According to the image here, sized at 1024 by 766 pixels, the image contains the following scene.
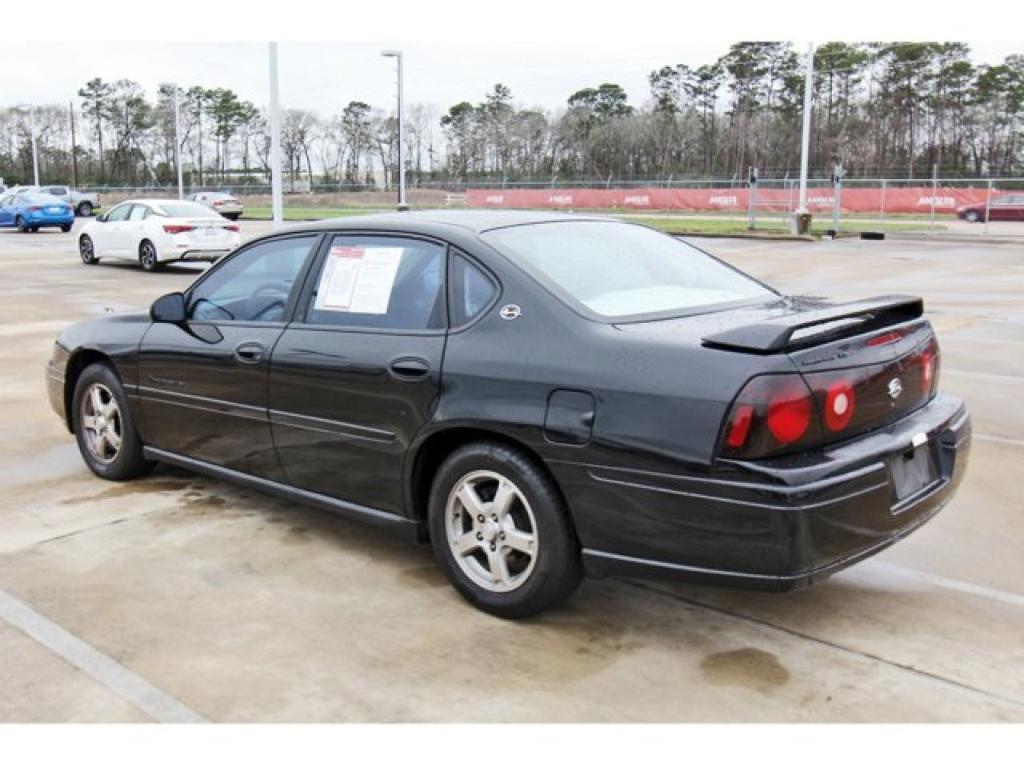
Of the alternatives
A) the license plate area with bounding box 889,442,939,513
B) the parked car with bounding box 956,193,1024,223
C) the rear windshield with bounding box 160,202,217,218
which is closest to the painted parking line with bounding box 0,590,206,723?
the license plate area with bounding box 889,442,939,513

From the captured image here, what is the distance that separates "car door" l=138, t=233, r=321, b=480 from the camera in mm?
4641

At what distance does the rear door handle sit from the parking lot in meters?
0.87

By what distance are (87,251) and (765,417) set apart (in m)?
19.5

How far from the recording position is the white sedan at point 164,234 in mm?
18281

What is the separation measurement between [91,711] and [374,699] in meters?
0.85

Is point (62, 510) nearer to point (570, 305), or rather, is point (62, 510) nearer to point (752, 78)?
point (570, 305)

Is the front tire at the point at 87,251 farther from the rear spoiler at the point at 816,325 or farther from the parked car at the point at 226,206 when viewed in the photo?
the parked car at the point at 226,206

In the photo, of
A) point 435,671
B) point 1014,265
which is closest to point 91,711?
point 435,671

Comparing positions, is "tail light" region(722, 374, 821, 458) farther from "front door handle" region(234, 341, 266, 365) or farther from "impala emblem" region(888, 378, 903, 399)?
"front door handle" region(234, 341, 266, 365)

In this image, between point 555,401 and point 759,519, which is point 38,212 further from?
point 759,519

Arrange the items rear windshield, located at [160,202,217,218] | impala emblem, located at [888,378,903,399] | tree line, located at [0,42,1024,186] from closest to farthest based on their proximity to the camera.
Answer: impala emblem, located at [888,378,903,399]
rear windshield, located at [160,202,217,218]
tree line, located at [0,42,1024,186]

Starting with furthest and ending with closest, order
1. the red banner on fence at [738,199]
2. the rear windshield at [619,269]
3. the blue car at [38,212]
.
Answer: the red banner on fence at [738,199], the blue car at [38,212], the rear windshield at [619,269]

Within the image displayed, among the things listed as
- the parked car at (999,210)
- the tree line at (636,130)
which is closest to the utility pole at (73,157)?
the tree line at (636,130)

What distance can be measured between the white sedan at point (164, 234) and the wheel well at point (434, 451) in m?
15.0
